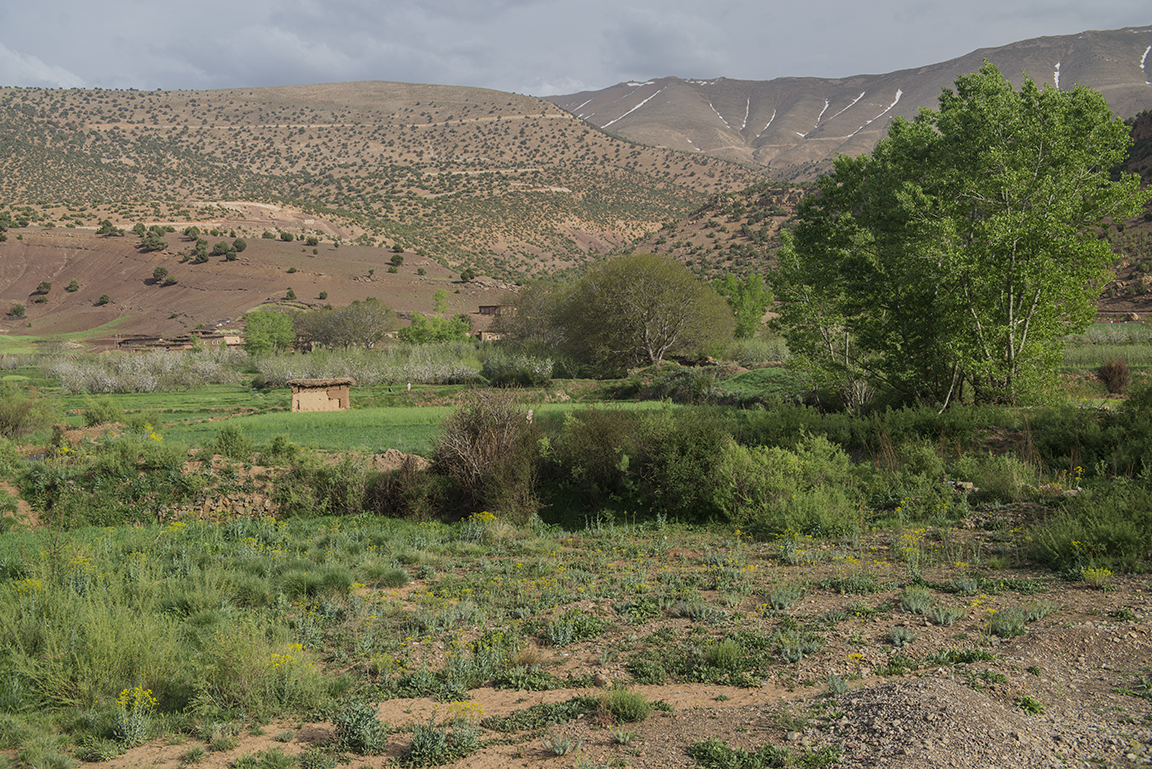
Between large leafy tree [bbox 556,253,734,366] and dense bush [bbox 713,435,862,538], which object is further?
large leafy tree [bbox 556,253,734,366]

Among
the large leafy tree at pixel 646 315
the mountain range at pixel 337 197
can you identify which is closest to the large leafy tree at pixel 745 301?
the large leafy tree at pixel 646 315

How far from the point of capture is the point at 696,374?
37938 mm

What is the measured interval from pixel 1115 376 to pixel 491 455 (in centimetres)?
2807

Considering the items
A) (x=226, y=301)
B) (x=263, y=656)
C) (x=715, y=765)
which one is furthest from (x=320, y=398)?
(x=226, y=301)

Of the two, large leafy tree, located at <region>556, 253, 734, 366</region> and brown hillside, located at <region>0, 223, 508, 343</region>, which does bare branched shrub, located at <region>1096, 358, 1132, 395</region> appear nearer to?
large leafy tree, located at <region>556, 253, 734, 366</region>

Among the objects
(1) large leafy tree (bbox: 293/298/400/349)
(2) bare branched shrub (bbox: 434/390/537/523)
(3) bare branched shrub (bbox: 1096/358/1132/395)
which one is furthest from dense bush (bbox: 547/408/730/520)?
(1) large leafy tree (bbox: 293/298/400/349)

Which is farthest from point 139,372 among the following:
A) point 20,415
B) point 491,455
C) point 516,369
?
point 491,455

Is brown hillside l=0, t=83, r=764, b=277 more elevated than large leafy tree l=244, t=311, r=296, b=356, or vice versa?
brown hillside l=0, t=83, r=764, b=277

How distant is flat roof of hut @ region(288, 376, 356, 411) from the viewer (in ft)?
111

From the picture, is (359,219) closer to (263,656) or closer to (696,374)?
(696,374)

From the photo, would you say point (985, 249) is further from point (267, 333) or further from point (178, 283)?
point (178, 283)

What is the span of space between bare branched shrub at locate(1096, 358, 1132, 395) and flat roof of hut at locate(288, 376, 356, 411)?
3460 centimetres

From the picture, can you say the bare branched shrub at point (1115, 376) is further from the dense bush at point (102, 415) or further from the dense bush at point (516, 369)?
the dense bush at point (102, 415)

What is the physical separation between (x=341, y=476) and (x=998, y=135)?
19779 millimetres
